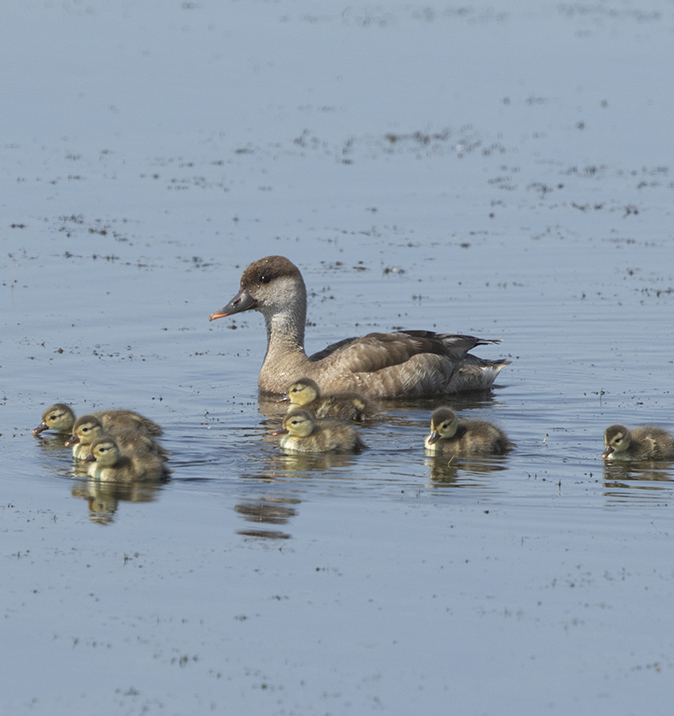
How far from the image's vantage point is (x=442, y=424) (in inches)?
475

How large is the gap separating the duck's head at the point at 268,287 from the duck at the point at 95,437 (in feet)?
14.3

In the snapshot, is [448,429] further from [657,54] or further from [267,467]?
[657,54]

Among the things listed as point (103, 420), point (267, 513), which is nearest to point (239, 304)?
point (103, 420)

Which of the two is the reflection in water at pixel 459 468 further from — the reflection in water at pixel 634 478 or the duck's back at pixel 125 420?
the duck's back at pixel 125 420

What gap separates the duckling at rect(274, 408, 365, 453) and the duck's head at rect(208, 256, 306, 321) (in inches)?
149

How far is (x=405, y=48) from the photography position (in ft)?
143

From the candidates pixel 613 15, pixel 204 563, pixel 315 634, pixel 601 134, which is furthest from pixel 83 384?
pixel 613 15

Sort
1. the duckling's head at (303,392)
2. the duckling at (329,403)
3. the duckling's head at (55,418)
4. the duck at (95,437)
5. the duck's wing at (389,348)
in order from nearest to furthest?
1. the duck at (95,437)
2. the duckling's head at (55,418)
3. the duckling at (329,403)
4. the duckling's head at (303,392)
5. the duck's wing at (389,348)

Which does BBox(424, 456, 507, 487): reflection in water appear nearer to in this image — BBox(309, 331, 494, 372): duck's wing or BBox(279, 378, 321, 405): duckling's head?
BBox(279, 378, 321, 405): duckling's head

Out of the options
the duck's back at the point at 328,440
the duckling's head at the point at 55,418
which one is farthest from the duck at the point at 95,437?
the duck's back at the point at 328,440

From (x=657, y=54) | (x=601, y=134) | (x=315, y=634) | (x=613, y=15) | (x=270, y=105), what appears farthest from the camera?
(x=613, y=15)

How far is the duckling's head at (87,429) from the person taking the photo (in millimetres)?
11422

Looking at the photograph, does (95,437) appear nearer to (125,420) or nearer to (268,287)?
(125,420)

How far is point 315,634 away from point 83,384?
294 inches
